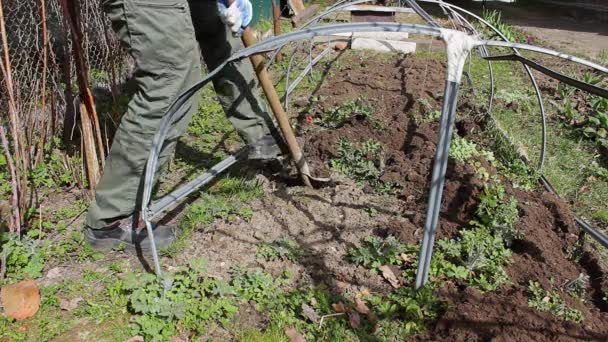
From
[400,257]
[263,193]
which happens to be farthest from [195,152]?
[400,257]

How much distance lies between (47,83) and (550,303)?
3262 millimetres

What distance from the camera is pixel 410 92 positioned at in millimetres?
4574

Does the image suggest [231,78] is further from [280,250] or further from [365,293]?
[365,293]

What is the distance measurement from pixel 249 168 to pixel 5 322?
1.69 meters

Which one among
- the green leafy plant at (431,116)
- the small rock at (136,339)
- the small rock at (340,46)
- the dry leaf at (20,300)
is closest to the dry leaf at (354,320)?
the small rock at (136,339)

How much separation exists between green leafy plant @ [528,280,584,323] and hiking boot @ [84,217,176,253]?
1795 millimetres

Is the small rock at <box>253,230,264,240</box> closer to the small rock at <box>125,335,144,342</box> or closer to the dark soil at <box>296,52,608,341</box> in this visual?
the dark soil at <box>296,52,608,341</box>

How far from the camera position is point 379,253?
254 cm

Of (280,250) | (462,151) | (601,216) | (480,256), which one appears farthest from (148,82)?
(601,216)

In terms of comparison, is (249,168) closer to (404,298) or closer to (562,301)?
(404,298)

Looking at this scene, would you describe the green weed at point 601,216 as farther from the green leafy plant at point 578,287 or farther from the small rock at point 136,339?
the small rock at point 136,339

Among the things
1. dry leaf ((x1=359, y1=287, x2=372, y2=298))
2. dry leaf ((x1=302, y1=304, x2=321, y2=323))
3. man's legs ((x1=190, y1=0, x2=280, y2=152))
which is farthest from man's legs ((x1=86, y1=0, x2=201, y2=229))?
dry leaf ((x1=359, y1=287, x2=372, y2=298))

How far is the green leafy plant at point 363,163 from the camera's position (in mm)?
3275

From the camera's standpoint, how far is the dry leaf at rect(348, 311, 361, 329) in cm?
213
